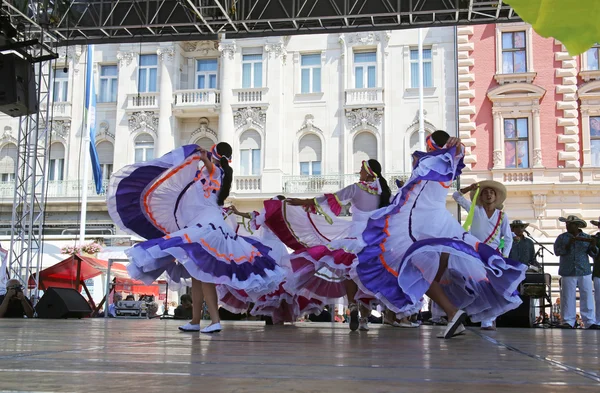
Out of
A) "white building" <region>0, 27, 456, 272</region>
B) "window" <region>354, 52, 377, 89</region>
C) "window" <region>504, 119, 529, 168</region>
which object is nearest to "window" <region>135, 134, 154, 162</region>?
"white building" <region>0, 27, 456, 272</region>

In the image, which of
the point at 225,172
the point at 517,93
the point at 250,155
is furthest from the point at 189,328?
the point at 250,155

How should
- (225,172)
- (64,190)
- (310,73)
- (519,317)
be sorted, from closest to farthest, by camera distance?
(225,172), (519,317), (310,73), (64,190)

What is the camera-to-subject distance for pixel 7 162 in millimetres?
25875

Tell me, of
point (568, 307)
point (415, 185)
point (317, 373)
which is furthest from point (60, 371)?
point (568, 307)

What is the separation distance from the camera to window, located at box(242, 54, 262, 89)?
25.0 metres

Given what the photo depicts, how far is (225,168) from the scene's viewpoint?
613 centimetres

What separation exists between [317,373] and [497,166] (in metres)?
20.2

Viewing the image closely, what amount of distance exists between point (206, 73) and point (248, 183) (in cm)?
433

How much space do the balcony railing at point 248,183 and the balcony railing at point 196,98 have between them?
2819mm

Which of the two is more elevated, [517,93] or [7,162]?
[517,93]

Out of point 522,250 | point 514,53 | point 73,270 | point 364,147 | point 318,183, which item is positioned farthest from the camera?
point 364,147

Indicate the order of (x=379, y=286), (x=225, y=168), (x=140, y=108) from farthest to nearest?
(x=140, y=108)
(x=225, y=168)
(x=379, y=286)

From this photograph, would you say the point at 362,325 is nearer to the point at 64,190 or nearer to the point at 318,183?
the point at 318,183

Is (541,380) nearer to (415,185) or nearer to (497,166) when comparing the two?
(415,185)
